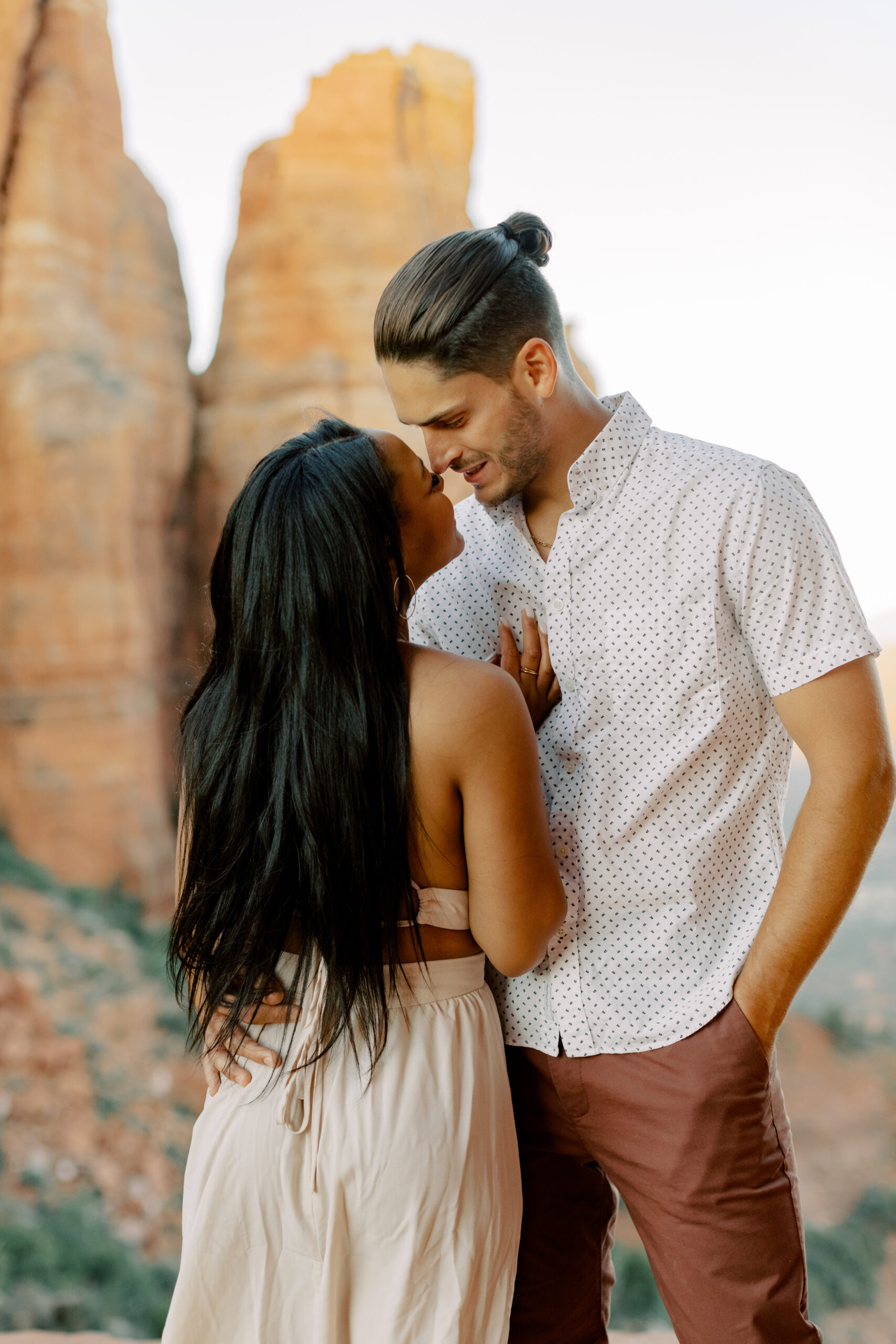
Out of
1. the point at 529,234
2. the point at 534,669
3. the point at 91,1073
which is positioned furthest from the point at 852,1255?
the point at 529,234

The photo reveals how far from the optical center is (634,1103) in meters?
1.24

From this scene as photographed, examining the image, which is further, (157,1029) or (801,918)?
(157,1029)

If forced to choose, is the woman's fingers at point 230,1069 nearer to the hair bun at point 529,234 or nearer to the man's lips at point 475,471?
the man's lips at point 475,471

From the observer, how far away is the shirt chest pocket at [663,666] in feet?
3.94

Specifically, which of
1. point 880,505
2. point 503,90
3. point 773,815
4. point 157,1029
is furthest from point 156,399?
point 773,815

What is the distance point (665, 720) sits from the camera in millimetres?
1230

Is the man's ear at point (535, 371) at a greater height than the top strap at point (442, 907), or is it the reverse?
the man's ear at point (535, 371)

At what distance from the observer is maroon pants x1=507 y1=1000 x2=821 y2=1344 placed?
1.19 meters

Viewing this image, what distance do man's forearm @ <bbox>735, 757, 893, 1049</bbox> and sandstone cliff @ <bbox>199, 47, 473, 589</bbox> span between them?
4.19 meters

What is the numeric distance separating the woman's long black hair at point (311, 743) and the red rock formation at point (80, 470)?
3.94 meters

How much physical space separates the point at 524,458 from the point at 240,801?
1.93 feet

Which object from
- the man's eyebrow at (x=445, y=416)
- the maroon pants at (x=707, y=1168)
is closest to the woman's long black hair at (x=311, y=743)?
the man's eyebrow at (x=445, y=416)

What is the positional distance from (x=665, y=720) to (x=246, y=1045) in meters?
0.63

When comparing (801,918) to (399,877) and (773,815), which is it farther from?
(399,877)
